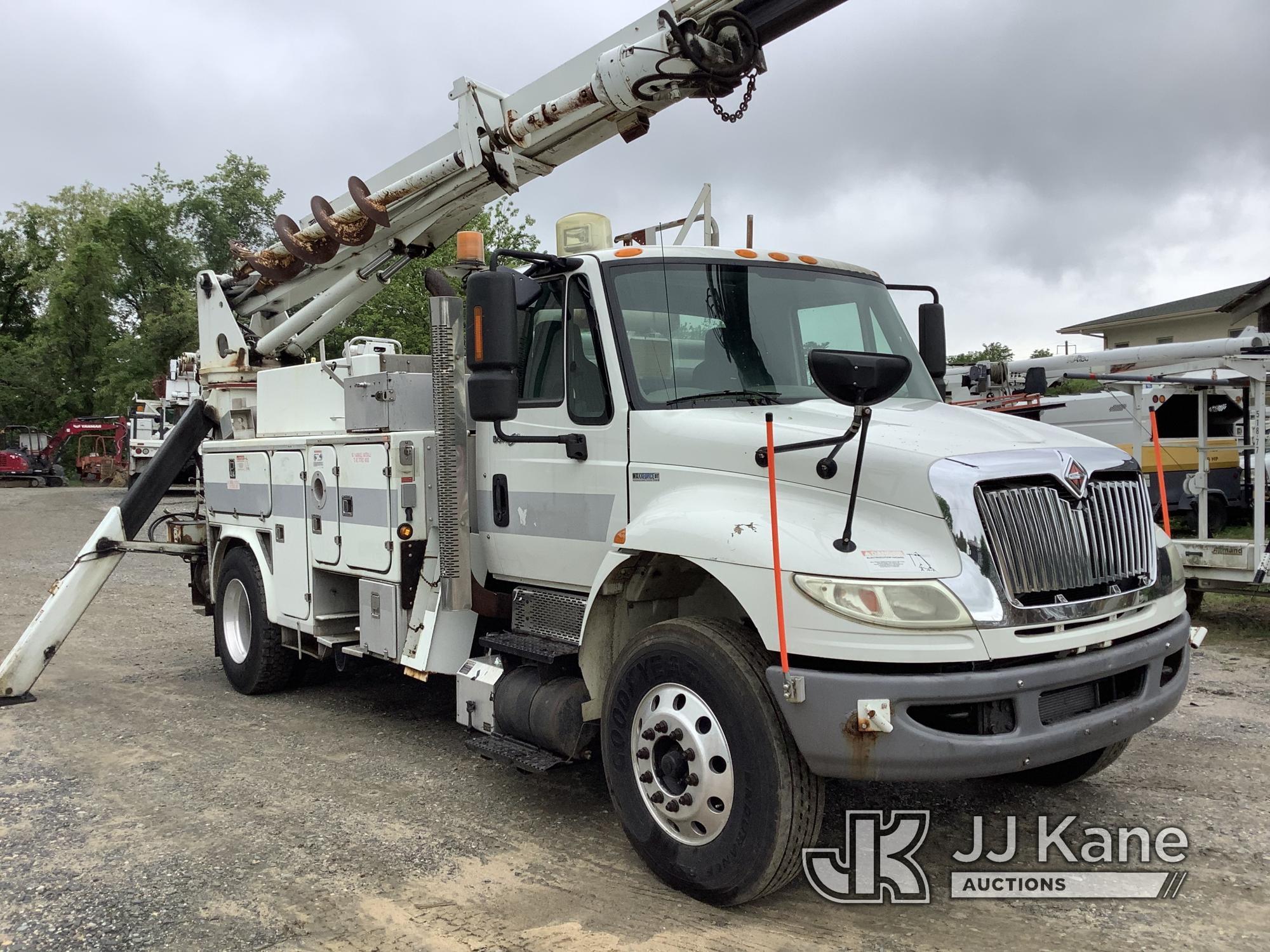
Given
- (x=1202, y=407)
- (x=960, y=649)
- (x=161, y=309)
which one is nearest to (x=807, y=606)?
(x=960, y=649)

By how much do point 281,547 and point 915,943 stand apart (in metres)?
4.85

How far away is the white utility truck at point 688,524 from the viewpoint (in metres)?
3.52

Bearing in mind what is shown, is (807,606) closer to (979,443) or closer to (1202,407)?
(979,443)

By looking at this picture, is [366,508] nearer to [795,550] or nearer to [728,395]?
[728,395]

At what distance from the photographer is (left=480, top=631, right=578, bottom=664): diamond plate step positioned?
4.72 metres

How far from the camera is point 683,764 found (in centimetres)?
391

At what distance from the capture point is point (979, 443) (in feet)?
12.8

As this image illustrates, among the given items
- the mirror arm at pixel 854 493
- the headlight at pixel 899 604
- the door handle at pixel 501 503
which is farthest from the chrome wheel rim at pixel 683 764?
the door handle at pixel 501 503

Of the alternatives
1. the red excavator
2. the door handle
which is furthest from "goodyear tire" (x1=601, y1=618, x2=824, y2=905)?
the red excavator

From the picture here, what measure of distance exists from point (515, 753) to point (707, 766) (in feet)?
4.15

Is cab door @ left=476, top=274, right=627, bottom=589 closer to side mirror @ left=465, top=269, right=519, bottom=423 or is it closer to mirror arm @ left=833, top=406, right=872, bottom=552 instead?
side mirror @ left=465, top=269, right=519, bottom=423

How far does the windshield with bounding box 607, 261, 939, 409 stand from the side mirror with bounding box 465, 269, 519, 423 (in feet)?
1.75

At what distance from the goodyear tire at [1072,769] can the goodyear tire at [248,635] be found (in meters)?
4.94

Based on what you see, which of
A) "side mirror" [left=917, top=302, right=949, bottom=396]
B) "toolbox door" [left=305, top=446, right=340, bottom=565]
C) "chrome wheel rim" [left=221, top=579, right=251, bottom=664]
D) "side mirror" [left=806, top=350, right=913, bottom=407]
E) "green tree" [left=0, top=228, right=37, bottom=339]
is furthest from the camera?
"green tree" [left=0, top=228, right=37, bottom=339]
